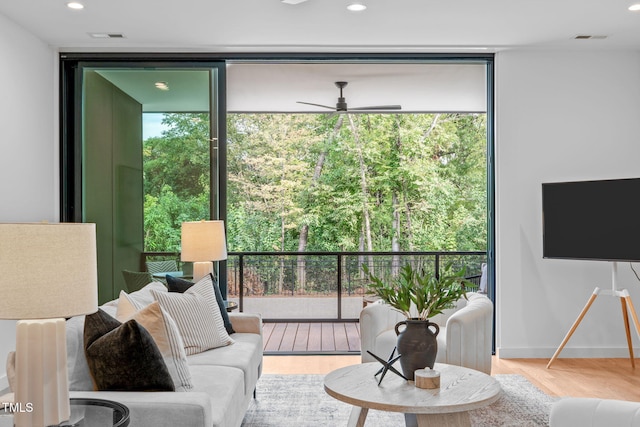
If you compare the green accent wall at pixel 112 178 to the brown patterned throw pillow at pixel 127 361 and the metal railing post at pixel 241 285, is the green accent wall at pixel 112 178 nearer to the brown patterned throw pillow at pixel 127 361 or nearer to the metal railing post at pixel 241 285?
the metal railing post at pixel 241 285

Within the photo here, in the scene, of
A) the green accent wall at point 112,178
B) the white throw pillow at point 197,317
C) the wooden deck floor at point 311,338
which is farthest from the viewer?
the wooden deck floor at point 311,338

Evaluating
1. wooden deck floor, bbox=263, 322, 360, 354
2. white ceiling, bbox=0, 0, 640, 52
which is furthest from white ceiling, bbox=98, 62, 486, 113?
wooden deck floor, bbox=263, 322, 360, 354

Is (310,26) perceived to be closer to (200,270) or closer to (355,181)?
(200,270)

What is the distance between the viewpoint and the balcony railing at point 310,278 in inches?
309

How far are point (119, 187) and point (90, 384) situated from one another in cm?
327

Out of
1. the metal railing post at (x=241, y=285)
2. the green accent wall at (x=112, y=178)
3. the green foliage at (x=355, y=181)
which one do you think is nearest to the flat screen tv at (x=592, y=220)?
the green accent wall at (x=112, y=178)

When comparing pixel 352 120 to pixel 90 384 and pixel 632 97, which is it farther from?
pixel 90 384

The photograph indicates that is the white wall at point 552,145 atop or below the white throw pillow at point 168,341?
atop

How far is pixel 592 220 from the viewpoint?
4.98 meters

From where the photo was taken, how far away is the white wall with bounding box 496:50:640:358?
18.1 ft

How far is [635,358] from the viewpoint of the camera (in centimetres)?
547

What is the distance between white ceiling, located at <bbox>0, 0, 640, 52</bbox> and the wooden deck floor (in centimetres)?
283

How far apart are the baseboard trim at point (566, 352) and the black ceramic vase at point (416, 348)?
2.81 meters

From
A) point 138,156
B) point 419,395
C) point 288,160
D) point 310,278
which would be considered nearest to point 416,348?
point 419,395
